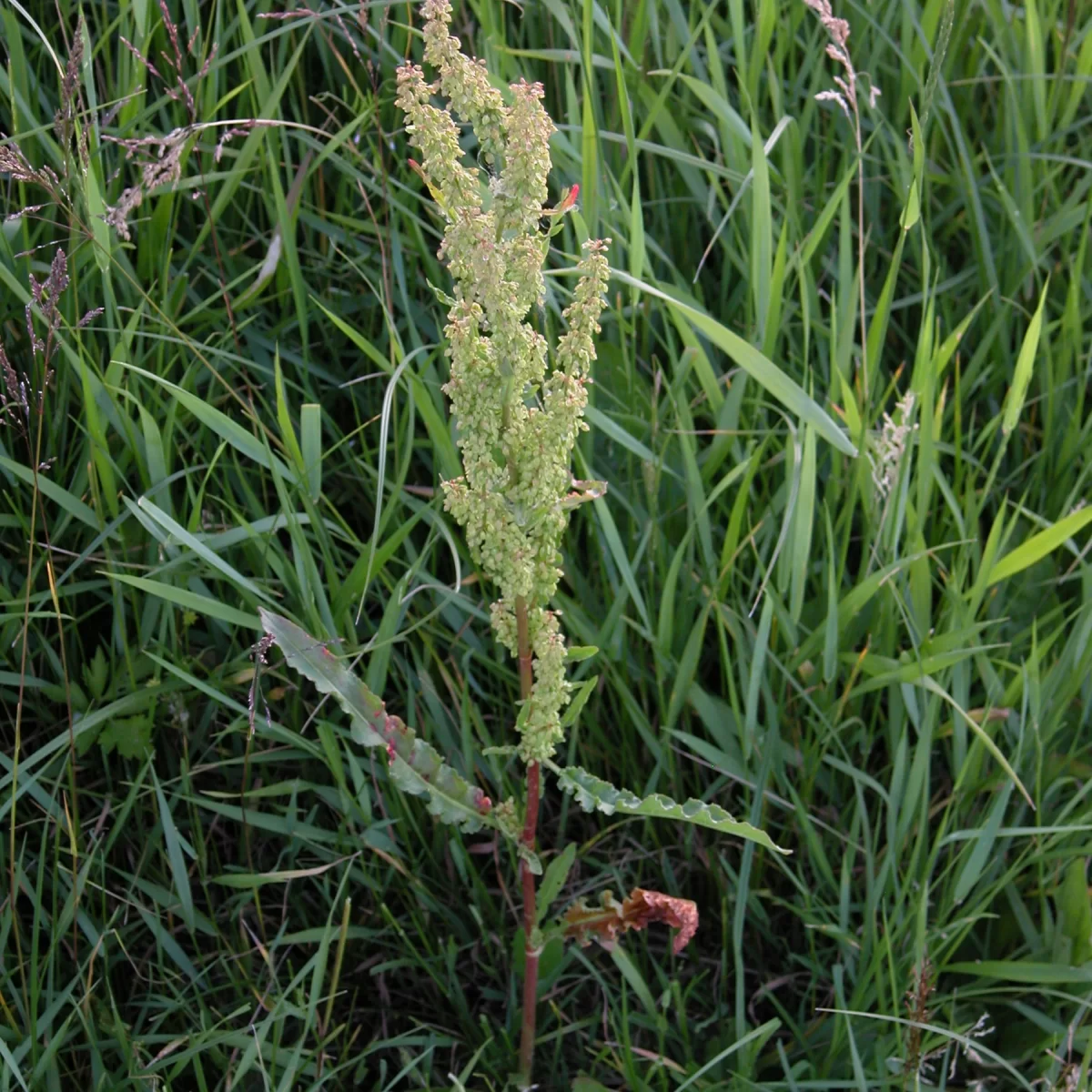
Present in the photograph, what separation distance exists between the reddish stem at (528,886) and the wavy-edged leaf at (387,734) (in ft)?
0.23

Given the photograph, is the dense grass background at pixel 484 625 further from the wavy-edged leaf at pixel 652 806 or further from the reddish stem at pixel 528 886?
the wavy-edged leaf at pixel 652 806

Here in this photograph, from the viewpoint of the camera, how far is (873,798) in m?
2.09

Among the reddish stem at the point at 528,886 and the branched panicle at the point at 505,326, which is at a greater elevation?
the branched panicle at the point at 505,326

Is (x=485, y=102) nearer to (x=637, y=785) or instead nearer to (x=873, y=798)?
(x=637, y=785)

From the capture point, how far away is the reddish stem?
1.60 metres

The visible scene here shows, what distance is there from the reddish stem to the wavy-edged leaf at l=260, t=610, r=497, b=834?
69 millimetres

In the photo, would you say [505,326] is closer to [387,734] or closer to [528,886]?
[387,734]

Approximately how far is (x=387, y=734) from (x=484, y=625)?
55 cm

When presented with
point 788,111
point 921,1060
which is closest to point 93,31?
point 788,111

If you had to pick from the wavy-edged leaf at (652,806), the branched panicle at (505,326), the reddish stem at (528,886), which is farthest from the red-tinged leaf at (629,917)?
the branched panicle at (505,326)

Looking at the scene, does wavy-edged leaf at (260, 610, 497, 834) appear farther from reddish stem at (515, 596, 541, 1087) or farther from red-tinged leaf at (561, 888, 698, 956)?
red-tinged leaf at (561, 888, 698, 956)

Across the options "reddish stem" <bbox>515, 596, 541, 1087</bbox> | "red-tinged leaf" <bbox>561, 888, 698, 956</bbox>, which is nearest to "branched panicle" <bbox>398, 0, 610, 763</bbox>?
"reddish stem" <bbox>515, 596, 541, 1087</bbox>

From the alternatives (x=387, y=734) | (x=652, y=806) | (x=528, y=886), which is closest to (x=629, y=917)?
(x=528, y=886)

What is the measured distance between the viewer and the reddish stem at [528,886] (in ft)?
5.26
